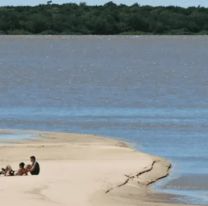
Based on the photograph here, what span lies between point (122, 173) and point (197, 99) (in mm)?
38717

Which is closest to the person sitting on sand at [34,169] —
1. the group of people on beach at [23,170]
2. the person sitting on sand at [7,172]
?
the group of people on beach at [23,170]

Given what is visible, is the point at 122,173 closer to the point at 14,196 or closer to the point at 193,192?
the point at 193,192

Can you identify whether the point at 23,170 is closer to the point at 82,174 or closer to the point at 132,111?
the point at 82,174

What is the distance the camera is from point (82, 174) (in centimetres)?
3338

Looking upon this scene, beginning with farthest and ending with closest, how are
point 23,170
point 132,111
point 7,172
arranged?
point 132,111
point 23,170
point 7,172

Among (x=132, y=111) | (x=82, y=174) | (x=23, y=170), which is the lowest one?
(x=23, y=170)

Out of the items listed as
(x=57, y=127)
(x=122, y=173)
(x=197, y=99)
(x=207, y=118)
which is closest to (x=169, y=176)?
(x=122, y=173)

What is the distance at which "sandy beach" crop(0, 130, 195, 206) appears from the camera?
29188 mm

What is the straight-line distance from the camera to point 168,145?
1746 inches

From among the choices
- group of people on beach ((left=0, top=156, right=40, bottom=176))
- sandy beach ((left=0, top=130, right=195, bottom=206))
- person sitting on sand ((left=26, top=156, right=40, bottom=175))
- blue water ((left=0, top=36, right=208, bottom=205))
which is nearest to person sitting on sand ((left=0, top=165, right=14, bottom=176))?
group of people on beach ((left=0, top=156, right=40, bottom=176))

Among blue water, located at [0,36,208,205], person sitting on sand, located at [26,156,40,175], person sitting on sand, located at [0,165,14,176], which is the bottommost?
person sitting on sand, located at [0,165,14,176]

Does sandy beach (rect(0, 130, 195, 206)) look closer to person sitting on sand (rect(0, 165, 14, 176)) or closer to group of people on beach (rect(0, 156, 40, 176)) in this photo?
group of people on beach (rect(0, 156, 40, 176))

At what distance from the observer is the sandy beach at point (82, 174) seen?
95.8ft

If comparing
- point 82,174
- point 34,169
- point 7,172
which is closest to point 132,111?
point 82,174
